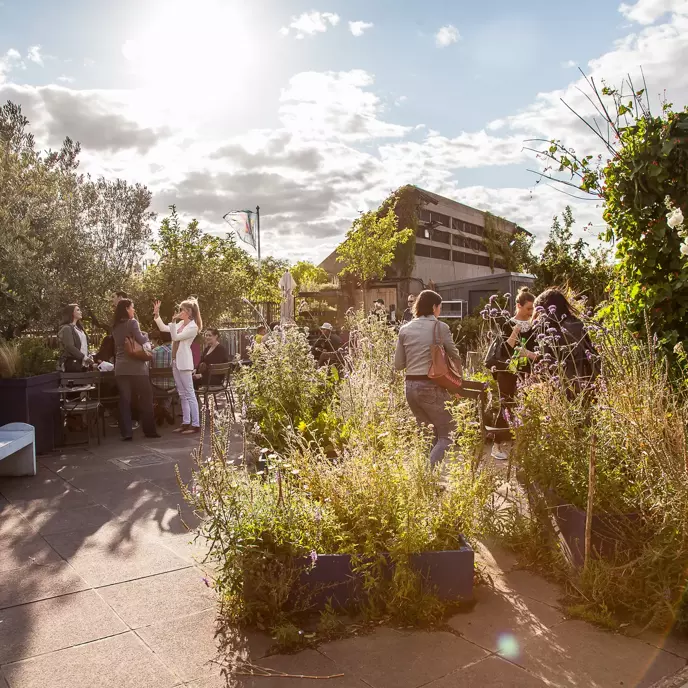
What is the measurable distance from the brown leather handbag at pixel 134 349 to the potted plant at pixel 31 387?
2.79 ft

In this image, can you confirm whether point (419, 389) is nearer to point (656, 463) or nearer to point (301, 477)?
point (301, 477)

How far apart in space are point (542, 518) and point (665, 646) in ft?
3.23

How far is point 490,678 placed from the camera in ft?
8.66

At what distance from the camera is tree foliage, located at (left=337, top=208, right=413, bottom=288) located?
33375 mm

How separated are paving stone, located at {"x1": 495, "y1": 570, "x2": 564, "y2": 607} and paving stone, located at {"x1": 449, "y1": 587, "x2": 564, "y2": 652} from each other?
0.20ft

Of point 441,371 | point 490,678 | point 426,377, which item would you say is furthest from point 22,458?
point 490,678

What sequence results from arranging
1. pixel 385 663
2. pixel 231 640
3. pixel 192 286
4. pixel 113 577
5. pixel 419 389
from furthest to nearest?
pixel 192 286 < pixel 419 389 < pixel 113 577 < pixel 231 640 < pixel 385 663

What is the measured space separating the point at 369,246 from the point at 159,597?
30.5 m

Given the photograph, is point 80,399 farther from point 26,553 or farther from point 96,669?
point 96,669

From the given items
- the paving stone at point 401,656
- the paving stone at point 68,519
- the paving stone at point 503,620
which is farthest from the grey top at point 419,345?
the paving stone at point 68,519

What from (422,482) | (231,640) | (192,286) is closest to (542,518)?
(422,482)

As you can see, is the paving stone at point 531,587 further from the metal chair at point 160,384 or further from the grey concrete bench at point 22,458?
the metal chair at point 160,384

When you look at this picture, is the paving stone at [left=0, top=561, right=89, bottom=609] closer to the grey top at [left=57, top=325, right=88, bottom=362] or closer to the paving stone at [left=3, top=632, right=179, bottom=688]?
the paving stone at [left=3, top=632, right=179, bottom=688]

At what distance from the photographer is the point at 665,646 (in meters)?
2.86
